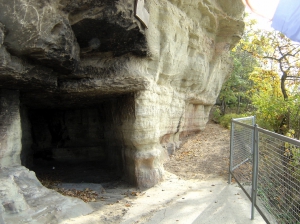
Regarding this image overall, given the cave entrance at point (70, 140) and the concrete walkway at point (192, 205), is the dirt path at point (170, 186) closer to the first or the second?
the concrete walkway at point (192, 205)

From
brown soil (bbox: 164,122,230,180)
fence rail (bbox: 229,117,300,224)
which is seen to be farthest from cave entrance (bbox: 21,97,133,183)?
fence rail (bbox: 229,117,300,224)

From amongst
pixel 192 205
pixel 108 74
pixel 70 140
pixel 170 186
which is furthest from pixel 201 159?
pixel 70 140

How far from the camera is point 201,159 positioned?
27.5ft

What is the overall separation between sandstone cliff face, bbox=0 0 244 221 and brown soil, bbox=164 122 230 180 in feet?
1.59

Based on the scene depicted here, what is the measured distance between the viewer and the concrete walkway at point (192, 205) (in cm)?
407

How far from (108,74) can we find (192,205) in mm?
2969

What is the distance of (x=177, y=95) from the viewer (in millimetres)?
8703

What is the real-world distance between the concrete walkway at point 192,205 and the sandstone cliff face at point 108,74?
2.57 ft

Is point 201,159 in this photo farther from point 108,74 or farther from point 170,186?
point 108,74

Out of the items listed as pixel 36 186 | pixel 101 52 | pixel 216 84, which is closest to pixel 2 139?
pixel 36 186

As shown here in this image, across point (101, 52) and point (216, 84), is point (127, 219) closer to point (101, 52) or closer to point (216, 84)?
point (101, 52)

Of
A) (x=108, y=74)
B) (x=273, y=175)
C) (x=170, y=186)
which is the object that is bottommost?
(x=170, y=186)

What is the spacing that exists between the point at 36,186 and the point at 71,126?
5.68 m

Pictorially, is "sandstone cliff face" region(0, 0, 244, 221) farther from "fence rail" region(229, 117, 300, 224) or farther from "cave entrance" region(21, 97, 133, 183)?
"fence rail" region(229, 117, 300, 224)
